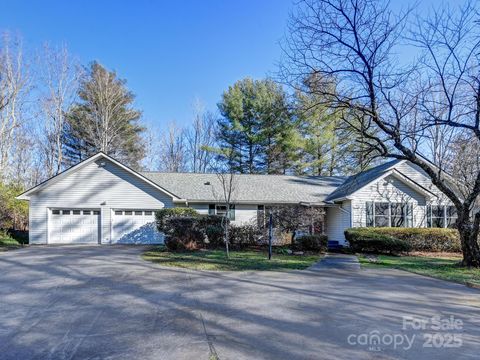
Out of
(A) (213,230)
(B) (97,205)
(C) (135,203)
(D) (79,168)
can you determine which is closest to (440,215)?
(A) (213,230)

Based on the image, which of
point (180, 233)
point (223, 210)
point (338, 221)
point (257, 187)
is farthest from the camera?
point (257, 187)

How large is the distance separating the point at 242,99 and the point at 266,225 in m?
17.9

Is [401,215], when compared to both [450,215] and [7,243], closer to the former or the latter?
[450,215]

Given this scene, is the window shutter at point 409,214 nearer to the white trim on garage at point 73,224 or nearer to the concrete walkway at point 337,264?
the concrete walkway at point 337,264

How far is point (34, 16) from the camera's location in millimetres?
19891

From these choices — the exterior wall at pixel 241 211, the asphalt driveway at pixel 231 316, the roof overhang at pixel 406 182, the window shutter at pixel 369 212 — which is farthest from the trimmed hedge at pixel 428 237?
the asphalt driveway at pixel 231 316

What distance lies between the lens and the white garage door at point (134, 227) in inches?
810

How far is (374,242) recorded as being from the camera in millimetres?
16875

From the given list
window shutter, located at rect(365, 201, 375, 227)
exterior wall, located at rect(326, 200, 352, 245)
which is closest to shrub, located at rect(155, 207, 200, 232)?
exterior wall, located at rect(326, 200, 352, 245)

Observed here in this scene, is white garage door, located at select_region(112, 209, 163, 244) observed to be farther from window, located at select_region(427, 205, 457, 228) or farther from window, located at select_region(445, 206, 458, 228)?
window, located at select_region(445, 206, 458, 228)

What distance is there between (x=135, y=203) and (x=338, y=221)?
12.1 meters

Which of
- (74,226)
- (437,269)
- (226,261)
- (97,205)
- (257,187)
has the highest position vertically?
(257,187)

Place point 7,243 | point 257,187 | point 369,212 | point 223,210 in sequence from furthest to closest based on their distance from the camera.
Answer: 1. point 257,187
2. point 223,210
3. point 369,212
4. point 7,243

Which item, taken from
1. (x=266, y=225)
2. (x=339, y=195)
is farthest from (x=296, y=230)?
(x=339, y=195)
